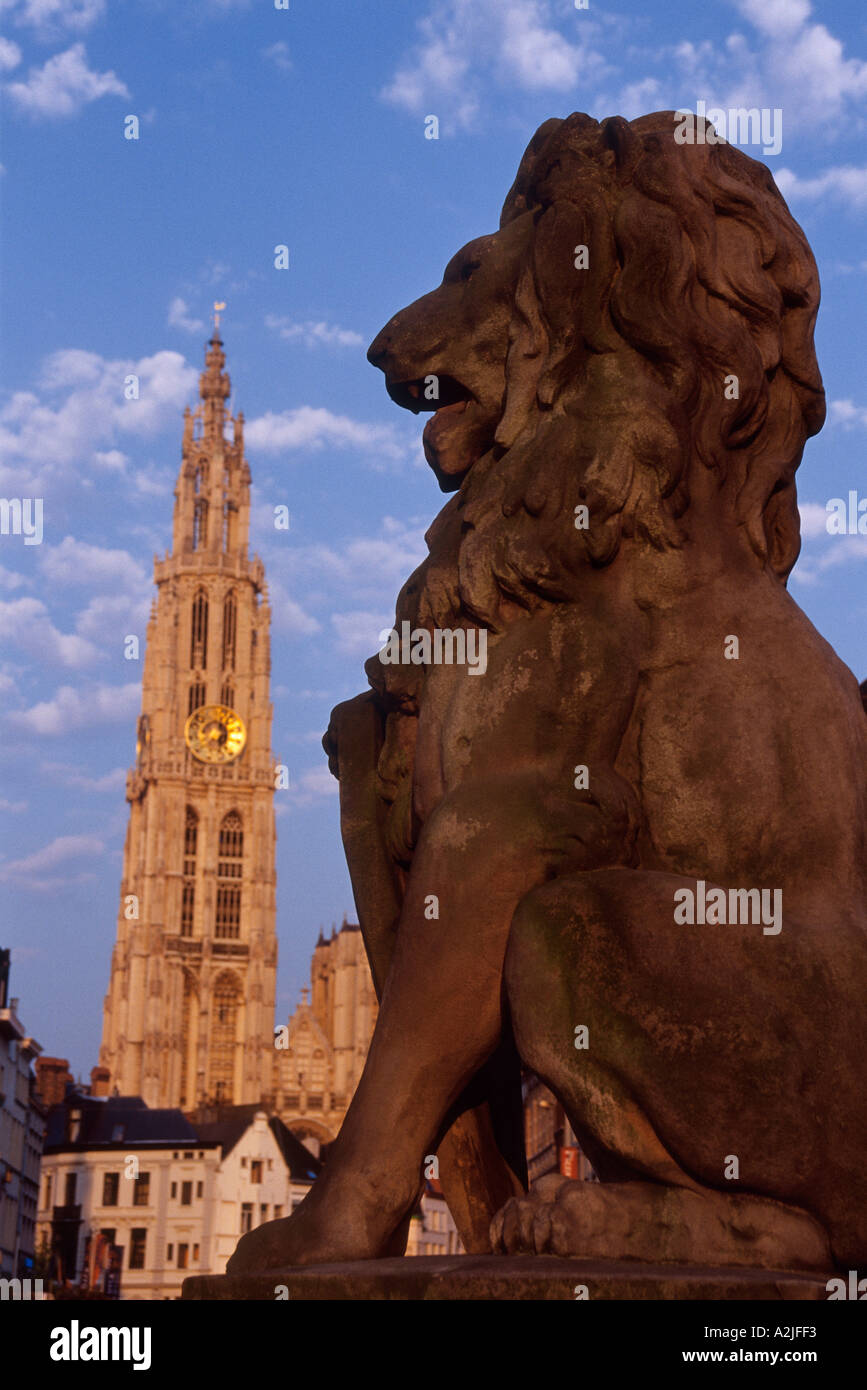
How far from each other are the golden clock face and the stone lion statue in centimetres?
10008

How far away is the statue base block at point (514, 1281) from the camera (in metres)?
3.10

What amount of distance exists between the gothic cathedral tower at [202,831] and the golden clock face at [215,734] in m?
0.06

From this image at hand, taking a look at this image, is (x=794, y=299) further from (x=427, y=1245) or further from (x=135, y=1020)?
(x=135, y=1020)

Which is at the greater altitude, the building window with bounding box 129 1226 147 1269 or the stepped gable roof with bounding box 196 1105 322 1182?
the stepped gable roof with bounding box 196 1105 322 1182

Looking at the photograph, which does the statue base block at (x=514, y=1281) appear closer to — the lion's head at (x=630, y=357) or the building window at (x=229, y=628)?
the lion's head at (x=630, y=357)

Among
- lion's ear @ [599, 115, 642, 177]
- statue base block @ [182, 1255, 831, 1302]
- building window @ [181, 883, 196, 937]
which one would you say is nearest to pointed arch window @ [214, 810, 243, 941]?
building window @ [181, 883, 196, 937]

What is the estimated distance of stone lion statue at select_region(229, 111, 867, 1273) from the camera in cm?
340

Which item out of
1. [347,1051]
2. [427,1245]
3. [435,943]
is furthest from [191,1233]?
[435,943]

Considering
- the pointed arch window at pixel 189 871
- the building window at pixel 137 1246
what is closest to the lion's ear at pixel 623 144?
the building window at pixel 137 1246

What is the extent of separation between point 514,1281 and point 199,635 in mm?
103760

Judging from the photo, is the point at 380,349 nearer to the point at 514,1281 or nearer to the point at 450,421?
the point at 450,421

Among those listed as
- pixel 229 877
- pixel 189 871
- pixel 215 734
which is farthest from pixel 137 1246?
pixel 215 734

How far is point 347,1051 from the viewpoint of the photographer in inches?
4195

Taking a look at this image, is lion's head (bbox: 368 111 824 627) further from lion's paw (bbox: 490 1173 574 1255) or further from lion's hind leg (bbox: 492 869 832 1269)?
lion's paw (bbox: 490 1173 574 1255)
